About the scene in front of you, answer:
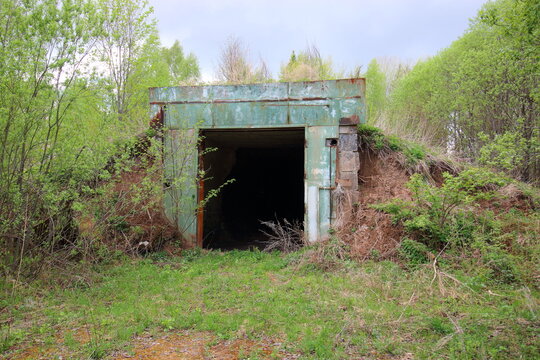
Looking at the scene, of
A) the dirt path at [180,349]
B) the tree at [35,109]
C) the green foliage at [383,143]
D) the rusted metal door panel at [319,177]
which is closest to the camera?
the dirt path at [180,349]

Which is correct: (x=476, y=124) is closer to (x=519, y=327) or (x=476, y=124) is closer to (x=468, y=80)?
(x=468, y=80)

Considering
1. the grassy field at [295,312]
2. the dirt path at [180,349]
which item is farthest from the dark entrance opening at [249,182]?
the dirt path at [180,349]

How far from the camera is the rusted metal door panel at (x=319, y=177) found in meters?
8.82

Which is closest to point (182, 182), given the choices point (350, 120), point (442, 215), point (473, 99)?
point (350, 120)

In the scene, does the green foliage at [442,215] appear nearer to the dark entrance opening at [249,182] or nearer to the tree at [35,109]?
the dark entrance opening at [249,182]

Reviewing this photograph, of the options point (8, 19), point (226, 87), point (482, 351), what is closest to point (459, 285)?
point (482, 351)

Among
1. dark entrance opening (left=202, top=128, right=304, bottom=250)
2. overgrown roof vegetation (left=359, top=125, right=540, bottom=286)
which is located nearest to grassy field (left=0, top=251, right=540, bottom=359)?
overgrown roof vegetation (left=359, top=125, right=540, bottom=286)

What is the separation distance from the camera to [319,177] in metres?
8.94

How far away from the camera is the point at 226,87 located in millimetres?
9289

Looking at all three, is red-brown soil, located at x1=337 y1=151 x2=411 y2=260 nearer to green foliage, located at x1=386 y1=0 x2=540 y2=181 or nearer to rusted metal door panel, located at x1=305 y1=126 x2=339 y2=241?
rusted metal door panel, located at x1=305 y1=126 x2=339 y2=241

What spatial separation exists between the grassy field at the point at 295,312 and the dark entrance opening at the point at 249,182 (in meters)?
2.93

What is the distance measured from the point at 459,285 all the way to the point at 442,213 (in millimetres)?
1708

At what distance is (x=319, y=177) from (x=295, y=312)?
4091 millimetres

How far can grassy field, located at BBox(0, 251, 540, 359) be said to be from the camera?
14.3 feet
